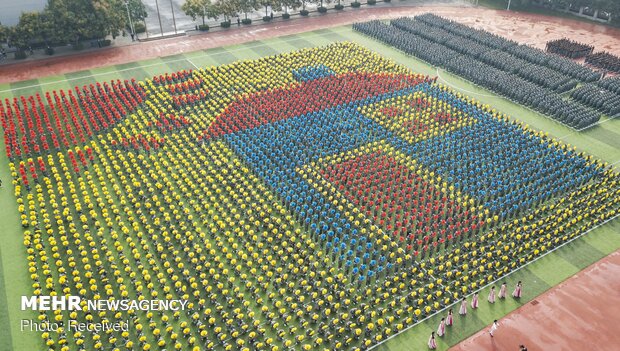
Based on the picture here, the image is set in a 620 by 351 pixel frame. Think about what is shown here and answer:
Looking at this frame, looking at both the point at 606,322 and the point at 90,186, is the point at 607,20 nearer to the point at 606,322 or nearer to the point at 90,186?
the point at 606,322

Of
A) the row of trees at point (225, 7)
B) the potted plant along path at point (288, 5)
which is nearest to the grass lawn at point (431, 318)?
the row of trees at point (225, 7)

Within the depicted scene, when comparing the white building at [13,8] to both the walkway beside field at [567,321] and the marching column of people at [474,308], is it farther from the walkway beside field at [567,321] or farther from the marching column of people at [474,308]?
the walkway beside field at [567,321]

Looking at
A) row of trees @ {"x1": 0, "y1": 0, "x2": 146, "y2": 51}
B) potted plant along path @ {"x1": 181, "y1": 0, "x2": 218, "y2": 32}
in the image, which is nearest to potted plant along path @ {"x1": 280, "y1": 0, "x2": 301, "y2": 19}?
potted plant along path @ {"x1": 181, "y1": 0, "x2": 218, "y2": 32}

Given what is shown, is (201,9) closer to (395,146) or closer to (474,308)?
(395,146)

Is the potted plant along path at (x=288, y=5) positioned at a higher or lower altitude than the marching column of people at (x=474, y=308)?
higher

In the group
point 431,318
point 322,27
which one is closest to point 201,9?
point 322,27
